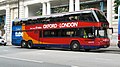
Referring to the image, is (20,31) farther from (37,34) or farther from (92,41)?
(92,41)

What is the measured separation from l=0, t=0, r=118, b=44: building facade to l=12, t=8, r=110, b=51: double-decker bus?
30.5 feet

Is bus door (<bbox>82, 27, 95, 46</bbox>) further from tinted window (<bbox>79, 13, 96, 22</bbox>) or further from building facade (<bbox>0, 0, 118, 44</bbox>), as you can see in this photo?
building facade (<bbox>0, 0, 118, 44</bbox>)

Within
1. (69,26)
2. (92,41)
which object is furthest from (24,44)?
(92,41)

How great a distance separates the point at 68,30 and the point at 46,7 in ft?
65.2

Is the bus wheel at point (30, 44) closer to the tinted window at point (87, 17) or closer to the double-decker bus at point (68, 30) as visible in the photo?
the double-decker bus at point (68, 30)

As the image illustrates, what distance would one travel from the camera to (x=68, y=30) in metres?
24.4

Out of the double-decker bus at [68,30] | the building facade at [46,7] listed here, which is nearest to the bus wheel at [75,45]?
the double-decker bus at [68,30]

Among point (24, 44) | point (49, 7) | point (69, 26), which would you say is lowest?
point (24, 44)

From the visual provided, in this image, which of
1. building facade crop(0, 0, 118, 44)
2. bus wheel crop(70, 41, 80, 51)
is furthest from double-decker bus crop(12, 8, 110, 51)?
building facade crop(0, 0, 118, 44)

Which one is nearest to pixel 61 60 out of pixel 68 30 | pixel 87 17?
pixel 87 17

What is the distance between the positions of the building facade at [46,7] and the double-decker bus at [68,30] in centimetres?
931

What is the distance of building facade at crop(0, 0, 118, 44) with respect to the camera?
33.9 meters

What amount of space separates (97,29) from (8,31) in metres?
31.2

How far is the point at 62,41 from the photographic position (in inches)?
985
